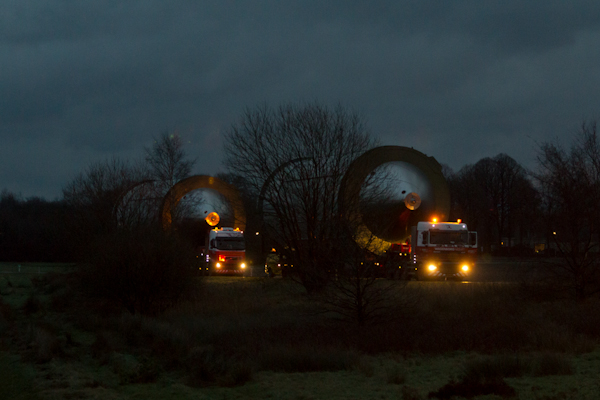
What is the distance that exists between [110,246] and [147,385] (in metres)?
10.1

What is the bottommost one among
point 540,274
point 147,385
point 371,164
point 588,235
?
point 147,385

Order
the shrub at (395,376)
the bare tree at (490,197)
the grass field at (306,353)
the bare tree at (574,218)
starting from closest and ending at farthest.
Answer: the grass field at (306,353) < the shrub at (395,376) < the bare tree at (574,218) < the bare tree at (490,197)

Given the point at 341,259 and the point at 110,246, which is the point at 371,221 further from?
the point at 110,246

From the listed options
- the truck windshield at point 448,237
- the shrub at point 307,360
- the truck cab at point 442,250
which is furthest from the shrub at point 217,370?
the truck windshield at point 448,237

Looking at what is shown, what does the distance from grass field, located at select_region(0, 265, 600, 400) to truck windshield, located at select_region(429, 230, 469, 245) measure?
8284mm

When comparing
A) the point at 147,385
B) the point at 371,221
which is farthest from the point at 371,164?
the point at 147,385

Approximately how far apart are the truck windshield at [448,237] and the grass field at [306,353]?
8.28 m

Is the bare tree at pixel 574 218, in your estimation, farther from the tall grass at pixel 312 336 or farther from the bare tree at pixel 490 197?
the bare tree at pixel 490 197

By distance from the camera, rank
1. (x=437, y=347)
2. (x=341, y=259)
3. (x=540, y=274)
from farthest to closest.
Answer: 1. (x=540, y=274)
2. (x=341, y=259)
3. (x=437, y=347)

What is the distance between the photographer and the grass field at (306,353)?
9539mm

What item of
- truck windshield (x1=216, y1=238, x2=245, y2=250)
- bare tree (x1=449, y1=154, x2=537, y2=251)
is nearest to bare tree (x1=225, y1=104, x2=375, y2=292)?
truck windshield (x1=216, y1=238, x2=245, y2=250)

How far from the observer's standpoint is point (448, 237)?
2900cm

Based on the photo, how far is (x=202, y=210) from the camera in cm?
3709

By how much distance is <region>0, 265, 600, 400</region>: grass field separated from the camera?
9.54 meters
